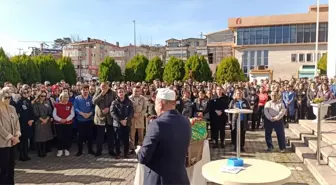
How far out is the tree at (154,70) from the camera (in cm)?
3456

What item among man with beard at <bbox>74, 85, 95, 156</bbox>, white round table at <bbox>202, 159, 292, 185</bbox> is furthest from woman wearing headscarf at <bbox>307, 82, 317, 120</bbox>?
white round table at <bbox>202, 159, 292, 185</bbox>

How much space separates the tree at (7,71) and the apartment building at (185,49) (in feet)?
159

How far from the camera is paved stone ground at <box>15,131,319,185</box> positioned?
6707 mm

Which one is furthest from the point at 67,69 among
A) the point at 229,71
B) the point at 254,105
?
the point at 254,105

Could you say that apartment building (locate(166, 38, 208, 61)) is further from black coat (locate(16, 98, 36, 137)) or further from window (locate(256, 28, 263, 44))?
black coat (locate(16, 98, 36, 137))

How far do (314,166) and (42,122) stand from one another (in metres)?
6.78

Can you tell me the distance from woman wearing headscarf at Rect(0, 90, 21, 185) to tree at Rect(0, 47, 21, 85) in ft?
68.4

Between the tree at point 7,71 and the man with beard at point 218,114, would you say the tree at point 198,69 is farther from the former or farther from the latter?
the man with beard at point 218,114

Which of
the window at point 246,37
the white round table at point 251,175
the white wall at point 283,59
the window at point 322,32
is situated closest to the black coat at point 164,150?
the white round table at point 251,175

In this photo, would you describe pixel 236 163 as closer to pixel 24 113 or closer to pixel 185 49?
pixel 24 113

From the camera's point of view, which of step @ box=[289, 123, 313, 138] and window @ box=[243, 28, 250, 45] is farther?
window @ box=[243, 28, 250, 45]

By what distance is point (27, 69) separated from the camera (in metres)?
28.4

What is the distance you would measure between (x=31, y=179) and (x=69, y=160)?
1633 mm

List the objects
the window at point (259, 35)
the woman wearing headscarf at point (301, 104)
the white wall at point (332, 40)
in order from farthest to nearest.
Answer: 1. the window at point (259, 35)
2. the white wall at point (332, 40)
3. the woman wearing headscarf at point (301, 104)
